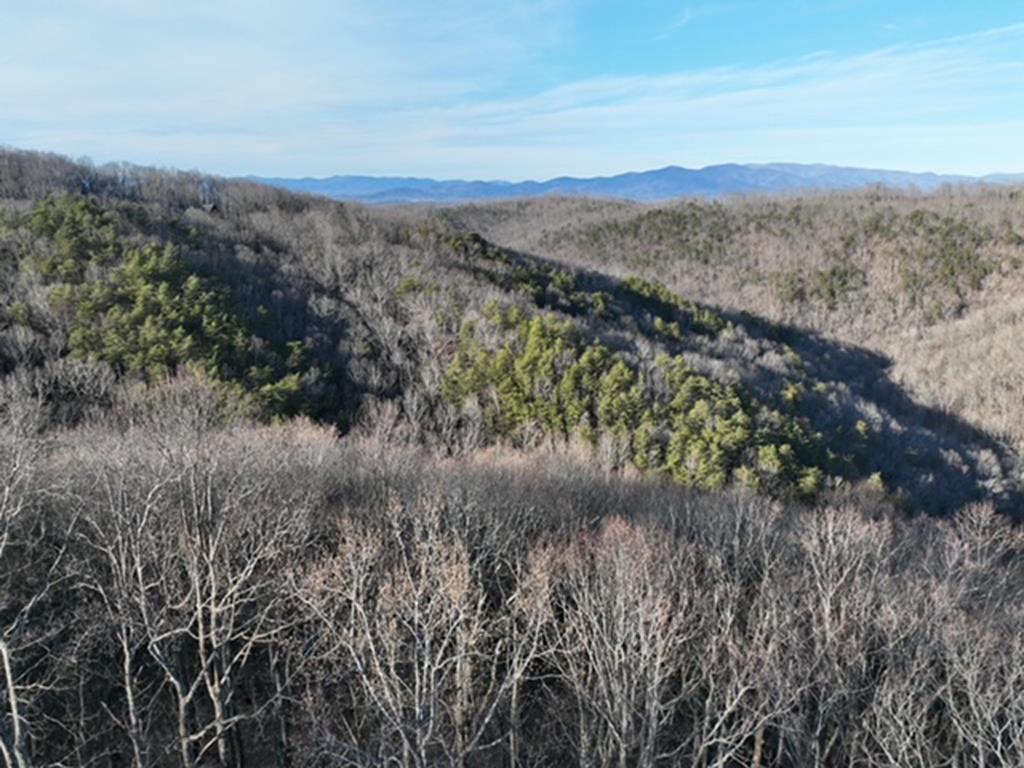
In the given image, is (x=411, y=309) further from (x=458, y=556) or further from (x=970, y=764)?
(x=970, y=764)

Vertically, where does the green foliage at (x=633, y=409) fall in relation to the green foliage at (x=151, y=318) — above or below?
below

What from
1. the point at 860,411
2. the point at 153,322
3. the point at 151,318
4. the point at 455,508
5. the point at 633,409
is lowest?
the point at 860,411

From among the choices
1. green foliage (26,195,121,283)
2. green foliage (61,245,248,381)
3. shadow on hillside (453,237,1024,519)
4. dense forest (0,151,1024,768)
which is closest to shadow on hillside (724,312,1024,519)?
shadow on hillside (453,237,1024,519)

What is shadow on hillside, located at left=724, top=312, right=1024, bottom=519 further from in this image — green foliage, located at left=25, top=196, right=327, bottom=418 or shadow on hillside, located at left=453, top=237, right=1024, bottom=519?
green foliage, located at left=25, top=196, right=327, bottom=418

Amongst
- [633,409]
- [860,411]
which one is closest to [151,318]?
[633,409]

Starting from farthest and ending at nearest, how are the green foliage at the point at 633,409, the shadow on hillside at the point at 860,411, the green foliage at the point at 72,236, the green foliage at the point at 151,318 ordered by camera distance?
the shadow on hillside at the point at 860,411, the green foliage at the point at 72,236, the green foliage at the point at 151,318, the green foliage at the point at 633,409

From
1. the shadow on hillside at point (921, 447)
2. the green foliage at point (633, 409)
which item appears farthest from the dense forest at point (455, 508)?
the shadow on hillside at point (921, 447)

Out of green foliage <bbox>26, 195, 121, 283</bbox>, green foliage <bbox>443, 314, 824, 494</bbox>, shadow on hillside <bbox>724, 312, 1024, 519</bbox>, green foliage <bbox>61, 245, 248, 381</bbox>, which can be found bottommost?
shadow on hillside <bbox>724, 312, 1024, 519</bbox>

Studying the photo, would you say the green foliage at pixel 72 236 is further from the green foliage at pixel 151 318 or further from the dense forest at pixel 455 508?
the dense forest at pixel 455 508

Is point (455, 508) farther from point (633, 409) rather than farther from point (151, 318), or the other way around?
point (151, 318)
